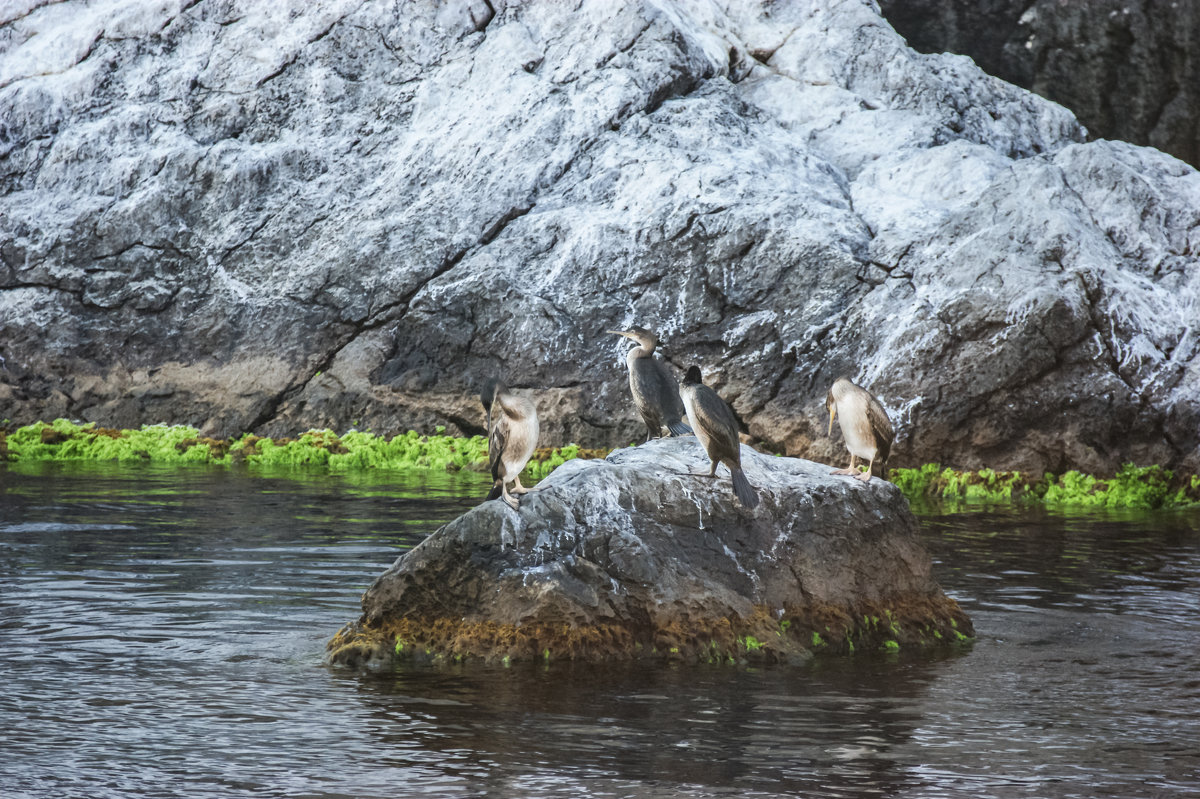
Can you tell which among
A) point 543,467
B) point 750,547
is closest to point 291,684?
point 750,547

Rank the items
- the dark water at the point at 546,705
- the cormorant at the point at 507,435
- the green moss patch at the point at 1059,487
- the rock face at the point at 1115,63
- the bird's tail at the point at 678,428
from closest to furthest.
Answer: the dark water at the point at 546,705
the cormorant at the point at 507,435
the bird's tail at the point at 678,428
the green moss patch at the point at 1059,487
the rock face at the point at 1115,63

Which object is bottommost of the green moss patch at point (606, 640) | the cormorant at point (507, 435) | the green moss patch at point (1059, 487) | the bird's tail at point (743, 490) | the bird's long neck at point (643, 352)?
the green moss patch at point (606, 640)

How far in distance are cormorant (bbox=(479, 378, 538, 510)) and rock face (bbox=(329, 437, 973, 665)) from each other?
0.21m

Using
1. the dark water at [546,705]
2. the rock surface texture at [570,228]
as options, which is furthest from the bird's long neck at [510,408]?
the rock surface texture at [570,228]

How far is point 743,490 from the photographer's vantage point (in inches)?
375

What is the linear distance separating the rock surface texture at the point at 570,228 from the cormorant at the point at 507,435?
483 inches

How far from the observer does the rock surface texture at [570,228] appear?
21.3m

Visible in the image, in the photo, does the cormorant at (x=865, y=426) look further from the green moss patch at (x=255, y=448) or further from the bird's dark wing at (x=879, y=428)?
the green moss patch at (x=255, y=448)

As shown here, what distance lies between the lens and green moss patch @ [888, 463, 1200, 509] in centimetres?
2034

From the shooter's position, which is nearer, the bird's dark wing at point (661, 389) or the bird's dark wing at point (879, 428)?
the bird's dark wing at point (879, 428)

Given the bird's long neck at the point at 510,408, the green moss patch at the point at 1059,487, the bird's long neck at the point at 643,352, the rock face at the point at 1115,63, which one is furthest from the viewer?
the rock face at the point at 1115,63

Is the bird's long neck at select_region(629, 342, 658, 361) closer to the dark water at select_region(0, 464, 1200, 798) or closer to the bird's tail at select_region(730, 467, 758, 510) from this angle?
the bird's tail at select_region(730, 467, 758, 510)

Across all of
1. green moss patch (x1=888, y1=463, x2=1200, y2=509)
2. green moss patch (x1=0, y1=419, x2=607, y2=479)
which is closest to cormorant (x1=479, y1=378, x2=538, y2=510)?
green moss patch (x1=888, y1=463, x2=1200, y2=509)

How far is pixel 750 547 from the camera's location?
9586mm
